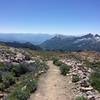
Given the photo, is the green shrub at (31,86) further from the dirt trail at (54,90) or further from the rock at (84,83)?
the rock at (84,83)

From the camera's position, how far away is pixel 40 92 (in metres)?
24.0

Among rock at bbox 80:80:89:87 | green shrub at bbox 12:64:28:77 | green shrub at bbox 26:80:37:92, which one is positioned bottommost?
green shrub at bbox 12:64:28:77

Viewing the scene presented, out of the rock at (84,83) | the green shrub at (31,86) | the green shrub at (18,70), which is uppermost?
the rock at (84,83)

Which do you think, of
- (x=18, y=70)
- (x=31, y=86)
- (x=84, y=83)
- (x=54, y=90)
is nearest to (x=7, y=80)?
(x=31, y=86)

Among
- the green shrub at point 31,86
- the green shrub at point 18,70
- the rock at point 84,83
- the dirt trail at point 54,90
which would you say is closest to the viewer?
the dirt trail at point 54,90

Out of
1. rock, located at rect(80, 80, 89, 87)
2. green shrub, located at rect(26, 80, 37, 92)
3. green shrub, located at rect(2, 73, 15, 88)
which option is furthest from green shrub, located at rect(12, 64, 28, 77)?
rock, located at rect(80, 80, 89, 87)

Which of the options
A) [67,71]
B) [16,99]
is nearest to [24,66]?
[67,71]

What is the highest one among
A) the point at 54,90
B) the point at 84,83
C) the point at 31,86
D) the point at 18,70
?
the point at 84,83

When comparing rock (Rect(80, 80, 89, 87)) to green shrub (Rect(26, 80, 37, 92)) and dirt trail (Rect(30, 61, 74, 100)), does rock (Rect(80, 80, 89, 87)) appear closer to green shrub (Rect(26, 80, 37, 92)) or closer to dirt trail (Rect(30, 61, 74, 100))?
dirt trail (Rect(30, 61, 74, 100))

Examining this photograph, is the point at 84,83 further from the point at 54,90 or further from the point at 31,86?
the point at 31,86

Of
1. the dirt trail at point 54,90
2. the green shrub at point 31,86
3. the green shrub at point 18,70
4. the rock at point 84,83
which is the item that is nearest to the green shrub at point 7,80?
the green shrub at point 31,86

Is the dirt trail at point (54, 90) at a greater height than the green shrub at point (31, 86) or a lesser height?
lesser

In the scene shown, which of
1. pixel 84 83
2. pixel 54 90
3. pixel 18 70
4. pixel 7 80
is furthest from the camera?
pixel 18 70

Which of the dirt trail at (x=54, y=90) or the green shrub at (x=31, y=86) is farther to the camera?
the green shrub at (x=31, y=86)
